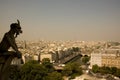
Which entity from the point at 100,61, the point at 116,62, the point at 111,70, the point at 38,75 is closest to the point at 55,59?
the point at 100,61

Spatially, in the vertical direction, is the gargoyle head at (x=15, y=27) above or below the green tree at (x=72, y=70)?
above

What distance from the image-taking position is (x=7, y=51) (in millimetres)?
3402

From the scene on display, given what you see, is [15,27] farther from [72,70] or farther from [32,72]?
[72,70]

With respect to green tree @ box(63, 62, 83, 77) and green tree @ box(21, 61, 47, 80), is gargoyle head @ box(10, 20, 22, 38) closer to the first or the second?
green tree @ box(21, 61, 47, 80)

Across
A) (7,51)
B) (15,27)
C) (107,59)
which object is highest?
(15,27)

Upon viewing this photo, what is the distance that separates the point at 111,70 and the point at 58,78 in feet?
23.4

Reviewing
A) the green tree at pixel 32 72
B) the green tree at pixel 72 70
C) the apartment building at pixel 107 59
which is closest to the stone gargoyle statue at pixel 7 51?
the green tree at pixel 32 72

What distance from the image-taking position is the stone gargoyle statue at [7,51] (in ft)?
11.0

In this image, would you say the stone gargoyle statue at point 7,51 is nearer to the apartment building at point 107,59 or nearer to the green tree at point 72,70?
the green tree at point 72,70

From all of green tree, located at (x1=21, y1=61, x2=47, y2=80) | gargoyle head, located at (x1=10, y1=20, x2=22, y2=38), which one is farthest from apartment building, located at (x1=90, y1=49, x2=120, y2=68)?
gargoyle head, located at (x1=10, y1=20, x2=22, y2=38)

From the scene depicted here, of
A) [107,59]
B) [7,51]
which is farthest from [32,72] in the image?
[7,51]

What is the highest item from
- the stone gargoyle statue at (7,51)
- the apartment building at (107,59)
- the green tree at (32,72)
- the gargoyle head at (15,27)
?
the gargoyle head at (15,27)

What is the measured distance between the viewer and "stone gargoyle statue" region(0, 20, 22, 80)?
334 cm

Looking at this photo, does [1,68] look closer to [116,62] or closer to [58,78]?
[58,78]
